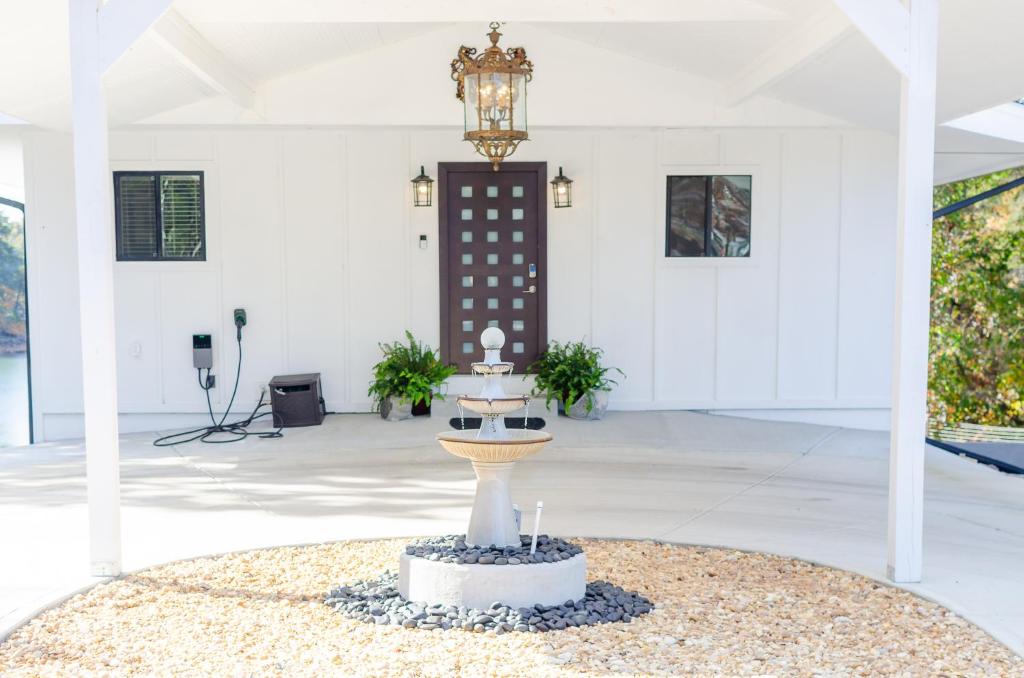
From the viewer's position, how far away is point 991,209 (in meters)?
15.8

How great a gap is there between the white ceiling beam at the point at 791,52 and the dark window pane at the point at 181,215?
5.03 metres

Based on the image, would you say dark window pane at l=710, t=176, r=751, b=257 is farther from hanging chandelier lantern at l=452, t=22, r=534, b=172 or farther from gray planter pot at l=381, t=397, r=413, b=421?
hanging chandelier lantern at l=452, t=22, r=534, b=172

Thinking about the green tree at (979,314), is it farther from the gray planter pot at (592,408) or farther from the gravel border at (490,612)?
the gravel border at (490,612)

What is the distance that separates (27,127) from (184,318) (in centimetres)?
214

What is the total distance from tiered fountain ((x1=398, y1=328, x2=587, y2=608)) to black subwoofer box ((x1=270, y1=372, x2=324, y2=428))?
15.5 feet

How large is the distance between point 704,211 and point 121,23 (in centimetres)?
614

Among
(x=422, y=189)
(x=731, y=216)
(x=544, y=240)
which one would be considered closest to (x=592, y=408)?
(x=544, y=240)

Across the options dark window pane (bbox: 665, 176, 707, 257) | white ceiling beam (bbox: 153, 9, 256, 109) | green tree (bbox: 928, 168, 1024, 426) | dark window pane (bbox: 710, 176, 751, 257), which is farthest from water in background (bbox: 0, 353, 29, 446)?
green tree (bbox: 928, 168, 1024, 426)

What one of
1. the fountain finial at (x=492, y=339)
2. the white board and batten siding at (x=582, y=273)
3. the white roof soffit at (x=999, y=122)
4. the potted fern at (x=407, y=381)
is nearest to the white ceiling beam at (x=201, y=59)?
the white board and batten siding at (x=582, y=273)

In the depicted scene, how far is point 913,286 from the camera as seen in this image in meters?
4.38

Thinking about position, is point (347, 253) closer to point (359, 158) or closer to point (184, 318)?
point (359, 158)

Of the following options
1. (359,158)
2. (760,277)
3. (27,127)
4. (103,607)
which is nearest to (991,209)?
(760,277)

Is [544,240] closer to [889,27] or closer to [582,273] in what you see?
[582,273]

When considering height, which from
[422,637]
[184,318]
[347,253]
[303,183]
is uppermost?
[303,183]
